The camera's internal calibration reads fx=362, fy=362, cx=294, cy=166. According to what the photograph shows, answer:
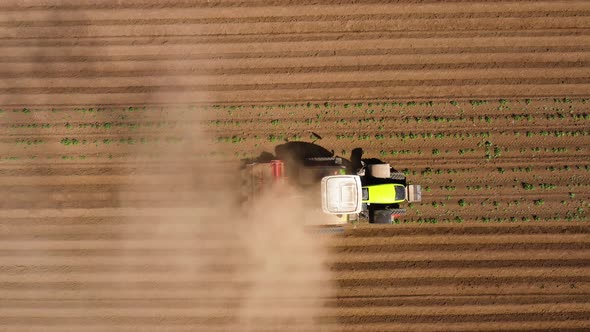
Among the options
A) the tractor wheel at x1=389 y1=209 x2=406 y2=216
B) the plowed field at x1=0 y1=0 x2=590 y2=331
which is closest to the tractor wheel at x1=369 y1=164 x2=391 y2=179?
the plowed field at x1=0 y1=0 x2=590 y2=331

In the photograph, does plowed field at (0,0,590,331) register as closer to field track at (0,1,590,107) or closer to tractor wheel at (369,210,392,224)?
field track at (0,1,590,107)

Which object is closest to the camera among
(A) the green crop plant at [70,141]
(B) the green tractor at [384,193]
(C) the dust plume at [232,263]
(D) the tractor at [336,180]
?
(D) the tractor at [336,180]

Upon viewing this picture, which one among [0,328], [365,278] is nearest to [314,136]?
[365,278]

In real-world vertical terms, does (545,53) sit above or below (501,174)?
above

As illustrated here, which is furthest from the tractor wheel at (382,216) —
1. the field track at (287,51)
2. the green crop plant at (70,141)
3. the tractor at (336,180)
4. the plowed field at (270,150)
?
the green crop plant at (70,141)

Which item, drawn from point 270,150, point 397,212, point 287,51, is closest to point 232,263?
point 270,150

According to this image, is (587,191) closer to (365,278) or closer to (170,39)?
(365,278)

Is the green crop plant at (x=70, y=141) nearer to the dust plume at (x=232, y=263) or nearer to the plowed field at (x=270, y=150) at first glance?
the plowed field at (x=270, y=150)

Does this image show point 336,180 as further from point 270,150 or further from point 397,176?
point 270,150
